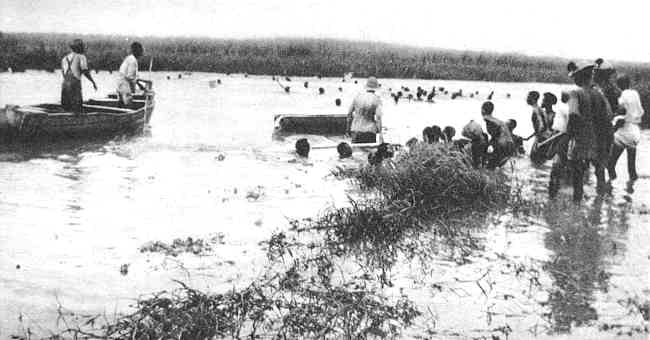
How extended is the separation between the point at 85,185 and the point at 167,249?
3441 millimetres

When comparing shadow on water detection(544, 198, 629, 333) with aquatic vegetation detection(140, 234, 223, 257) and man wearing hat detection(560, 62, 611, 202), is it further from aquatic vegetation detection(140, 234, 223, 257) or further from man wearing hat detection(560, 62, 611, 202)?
aquatic vegetation detection(140, 234, 223, 257)

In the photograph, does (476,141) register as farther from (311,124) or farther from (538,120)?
(311,124)

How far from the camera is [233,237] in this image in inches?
271

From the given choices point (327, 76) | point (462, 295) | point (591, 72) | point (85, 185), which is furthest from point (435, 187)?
point (327, 76)

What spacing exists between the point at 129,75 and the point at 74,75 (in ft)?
5.81

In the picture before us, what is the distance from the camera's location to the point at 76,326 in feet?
14.8

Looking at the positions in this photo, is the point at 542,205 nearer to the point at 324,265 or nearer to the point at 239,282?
the point at 324,265

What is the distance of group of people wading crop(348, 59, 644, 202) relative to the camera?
306 inches

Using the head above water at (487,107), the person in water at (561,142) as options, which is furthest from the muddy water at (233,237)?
the head above water at (487,107)

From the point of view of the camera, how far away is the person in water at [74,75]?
38.7 ft

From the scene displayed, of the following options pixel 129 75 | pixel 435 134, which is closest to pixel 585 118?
pixel 435 134

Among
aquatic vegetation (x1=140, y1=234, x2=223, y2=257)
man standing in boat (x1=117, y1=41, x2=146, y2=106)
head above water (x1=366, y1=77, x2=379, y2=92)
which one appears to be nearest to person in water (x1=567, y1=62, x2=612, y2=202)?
head above water (x1=366, y1=77, x2=379, y2=92)

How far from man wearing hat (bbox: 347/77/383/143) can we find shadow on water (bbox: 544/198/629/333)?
3.51m

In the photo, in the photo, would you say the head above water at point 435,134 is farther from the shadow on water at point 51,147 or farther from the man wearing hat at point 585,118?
the shadow on water at point 51,147
